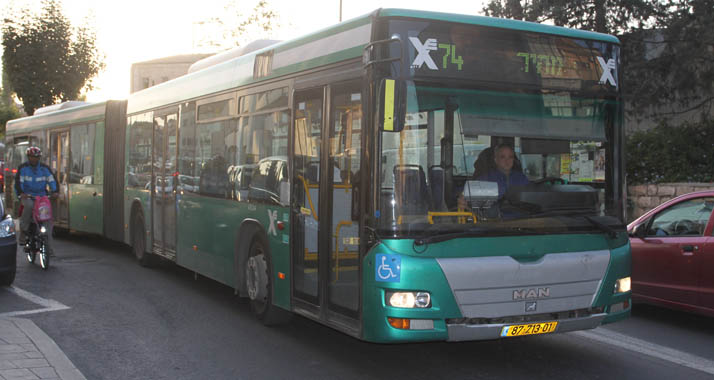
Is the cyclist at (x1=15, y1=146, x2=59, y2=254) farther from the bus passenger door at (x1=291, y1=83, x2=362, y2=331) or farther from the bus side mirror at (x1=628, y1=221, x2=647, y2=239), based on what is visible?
the bus side mirror at (x1=628, y1=221, x2=647, y2=239)

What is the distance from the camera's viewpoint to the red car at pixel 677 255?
761 cm

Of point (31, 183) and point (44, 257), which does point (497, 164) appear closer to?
point (44, 257)

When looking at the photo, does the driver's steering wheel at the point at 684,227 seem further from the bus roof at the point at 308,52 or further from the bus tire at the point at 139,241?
the bus tire at the point at 139,241

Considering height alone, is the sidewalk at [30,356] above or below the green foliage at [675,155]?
below

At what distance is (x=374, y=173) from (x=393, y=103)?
0.58 metres

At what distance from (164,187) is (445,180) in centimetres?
641

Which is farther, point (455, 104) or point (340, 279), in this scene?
point (340, 279)

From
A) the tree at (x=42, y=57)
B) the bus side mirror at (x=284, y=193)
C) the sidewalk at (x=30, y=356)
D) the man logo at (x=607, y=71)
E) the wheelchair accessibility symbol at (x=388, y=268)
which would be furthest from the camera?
the tree at (x=42, y=57)

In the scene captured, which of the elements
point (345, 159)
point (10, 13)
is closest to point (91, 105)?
point (345, 159)

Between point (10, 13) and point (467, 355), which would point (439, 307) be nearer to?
point (467, 355)

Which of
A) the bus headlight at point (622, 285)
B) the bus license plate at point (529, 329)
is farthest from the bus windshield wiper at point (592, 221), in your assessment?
the bus license plate at point (529, 329)

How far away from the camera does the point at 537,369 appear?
6.21m

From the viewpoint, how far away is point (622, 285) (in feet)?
20.7

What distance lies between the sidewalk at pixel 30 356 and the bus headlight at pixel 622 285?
425 centimetres
